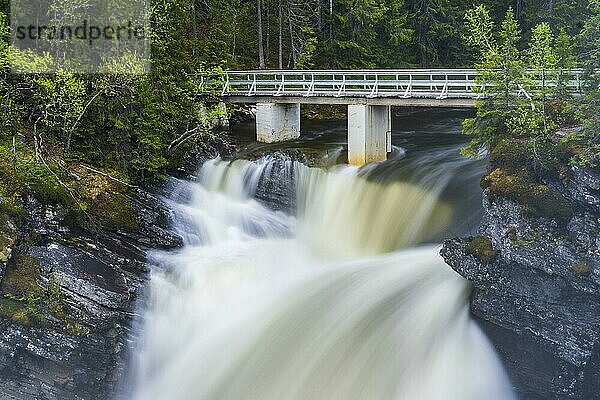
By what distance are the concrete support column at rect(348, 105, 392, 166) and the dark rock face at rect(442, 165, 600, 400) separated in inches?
307

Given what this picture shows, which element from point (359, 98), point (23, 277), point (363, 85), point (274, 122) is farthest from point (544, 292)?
point (274, 122)

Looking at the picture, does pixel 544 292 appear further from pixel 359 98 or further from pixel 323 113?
pixel 323 113

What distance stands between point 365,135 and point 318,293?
7.46 metres

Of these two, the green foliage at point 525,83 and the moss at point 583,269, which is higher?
the green foliage at point 525,83

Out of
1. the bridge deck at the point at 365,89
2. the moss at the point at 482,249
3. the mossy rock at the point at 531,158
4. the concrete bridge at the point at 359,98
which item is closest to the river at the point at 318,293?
the moss at the point at 482,249

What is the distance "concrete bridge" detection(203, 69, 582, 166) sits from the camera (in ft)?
59.8

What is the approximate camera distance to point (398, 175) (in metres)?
17.9

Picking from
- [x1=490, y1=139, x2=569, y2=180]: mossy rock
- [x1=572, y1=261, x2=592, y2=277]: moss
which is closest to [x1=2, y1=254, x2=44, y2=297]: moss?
[x1=490, y1=139, x2=569, y2=180]: mossy rock

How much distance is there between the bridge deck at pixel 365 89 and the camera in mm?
17891

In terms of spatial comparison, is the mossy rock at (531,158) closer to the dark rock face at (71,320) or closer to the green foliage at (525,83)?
the green foliage at (525,83)

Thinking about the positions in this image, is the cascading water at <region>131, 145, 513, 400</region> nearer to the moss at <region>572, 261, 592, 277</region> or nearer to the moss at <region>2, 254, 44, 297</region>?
the moss at <region>2, 254, 44, 297</region>

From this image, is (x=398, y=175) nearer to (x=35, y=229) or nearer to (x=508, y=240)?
(x=508, y=240)

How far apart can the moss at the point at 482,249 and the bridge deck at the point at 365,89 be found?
4.54 meters

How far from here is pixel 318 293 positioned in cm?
A: 1352
